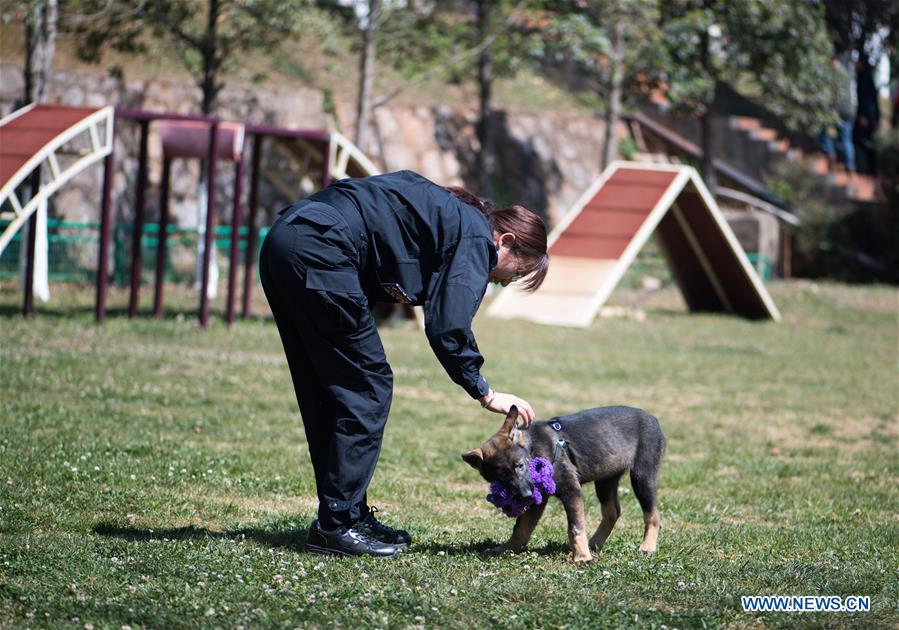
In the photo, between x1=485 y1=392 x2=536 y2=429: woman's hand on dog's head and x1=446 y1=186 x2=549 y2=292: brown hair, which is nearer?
x1=485 y1=392 x2=536 y2=429: woman's hand on dog's head

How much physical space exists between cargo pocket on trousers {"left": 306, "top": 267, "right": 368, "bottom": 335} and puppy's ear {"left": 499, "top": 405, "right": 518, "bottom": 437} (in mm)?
783

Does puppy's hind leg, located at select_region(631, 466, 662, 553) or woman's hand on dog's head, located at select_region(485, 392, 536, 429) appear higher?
woman's hand on dog's head, located at select_region(485, 392, 536, 429)

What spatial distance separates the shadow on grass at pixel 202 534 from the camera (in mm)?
5352

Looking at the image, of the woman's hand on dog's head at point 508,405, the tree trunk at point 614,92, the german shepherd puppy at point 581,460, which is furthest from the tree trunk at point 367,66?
the woman's hand on dog's head at point 508,405

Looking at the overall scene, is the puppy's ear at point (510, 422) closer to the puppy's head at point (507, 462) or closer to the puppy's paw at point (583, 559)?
the puppy's head at point (507, 462)

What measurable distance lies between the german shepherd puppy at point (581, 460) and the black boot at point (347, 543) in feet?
1.93

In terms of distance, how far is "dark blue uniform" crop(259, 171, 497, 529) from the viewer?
15.6 ft

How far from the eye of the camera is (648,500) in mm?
5691

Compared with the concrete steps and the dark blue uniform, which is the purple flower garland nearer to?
the dark blue uniform

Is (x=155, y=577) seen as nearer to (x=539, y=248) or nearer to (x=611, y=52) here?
(x=539, y=248)

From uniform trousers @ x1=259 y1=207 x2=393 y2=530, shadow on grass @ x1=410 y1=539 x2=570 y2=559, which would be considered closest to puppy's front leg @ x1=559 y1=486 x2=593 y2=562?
shadow on grass @ x1=410 y1=539 x2=570 y2=559

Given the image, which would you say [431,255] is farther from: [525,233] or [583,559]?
[583,559]

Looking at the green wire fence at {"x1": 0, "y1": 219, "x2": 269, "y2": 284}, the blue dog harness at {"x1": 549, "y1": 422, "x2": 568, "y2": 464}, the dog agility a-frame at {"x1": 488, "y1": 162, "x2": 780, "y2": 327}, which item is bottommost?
the green wire fence at {"x1": 0, "y1": 219, "x2": 269, "y2": 284}

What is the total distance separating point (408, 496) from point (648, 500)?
1735 millimetres
